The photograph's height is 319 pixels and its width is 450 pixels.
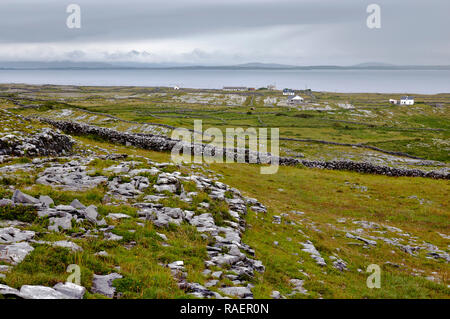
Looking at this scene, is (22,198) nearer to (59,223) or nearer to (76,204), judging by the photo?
(76,204)

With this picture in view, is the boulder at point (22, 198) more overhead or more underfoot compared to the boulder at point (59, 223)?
more overhead

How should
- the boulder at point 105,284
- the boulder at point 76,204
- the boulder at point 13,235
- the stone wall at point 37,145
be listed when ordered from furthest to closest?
the stone wall at point 37,145
the boulder at point 76,204
the boulder at point 13,235
the boulder at point 105,284

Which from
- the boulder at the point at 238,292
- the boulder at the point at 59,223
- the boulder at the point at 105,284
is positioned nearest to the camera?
the boulder at the point at 105,284

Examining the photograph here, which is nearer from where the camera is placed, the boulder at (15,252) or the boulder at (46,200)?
the boulder at (15,252)

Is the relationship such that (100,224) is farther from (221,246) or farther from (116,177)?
(116,177)

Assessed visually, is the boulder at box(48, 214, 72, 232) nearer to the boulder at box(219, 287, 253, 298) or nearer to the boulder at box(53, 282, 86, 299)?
the boulder at box(53, 282, 86, 299)

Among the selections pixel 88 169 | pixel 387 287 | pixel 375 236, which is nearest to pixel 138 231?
pixel 88 169

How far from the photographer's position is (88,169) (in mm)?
20141

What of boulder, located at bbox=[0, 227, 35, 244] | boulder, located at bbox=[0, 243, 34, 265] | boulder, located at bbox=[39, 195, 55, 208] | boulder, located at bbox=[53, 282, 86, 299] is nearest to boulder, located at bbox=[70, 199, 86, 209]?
boulder, located at bbox=[39, 195, 55, 208]

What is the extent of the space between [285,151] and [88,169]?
5346 centimetres

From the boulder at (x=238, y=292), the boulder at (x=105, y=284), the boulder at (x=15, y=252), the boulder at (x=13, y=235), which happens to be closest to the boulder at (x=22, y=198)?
the boulder at (x=13, y=235)

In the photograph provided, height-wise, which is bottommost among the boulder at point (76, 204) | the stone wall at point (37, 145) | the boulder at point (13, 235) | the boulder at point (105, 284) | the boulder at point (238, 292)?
the boulder at point (238, 292)

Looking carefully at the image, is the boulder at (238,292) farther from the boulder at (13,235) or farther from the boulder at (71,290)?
the boulder at (13,235)

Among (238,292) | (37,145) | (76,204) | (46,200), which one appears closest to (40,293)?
(238,292)
